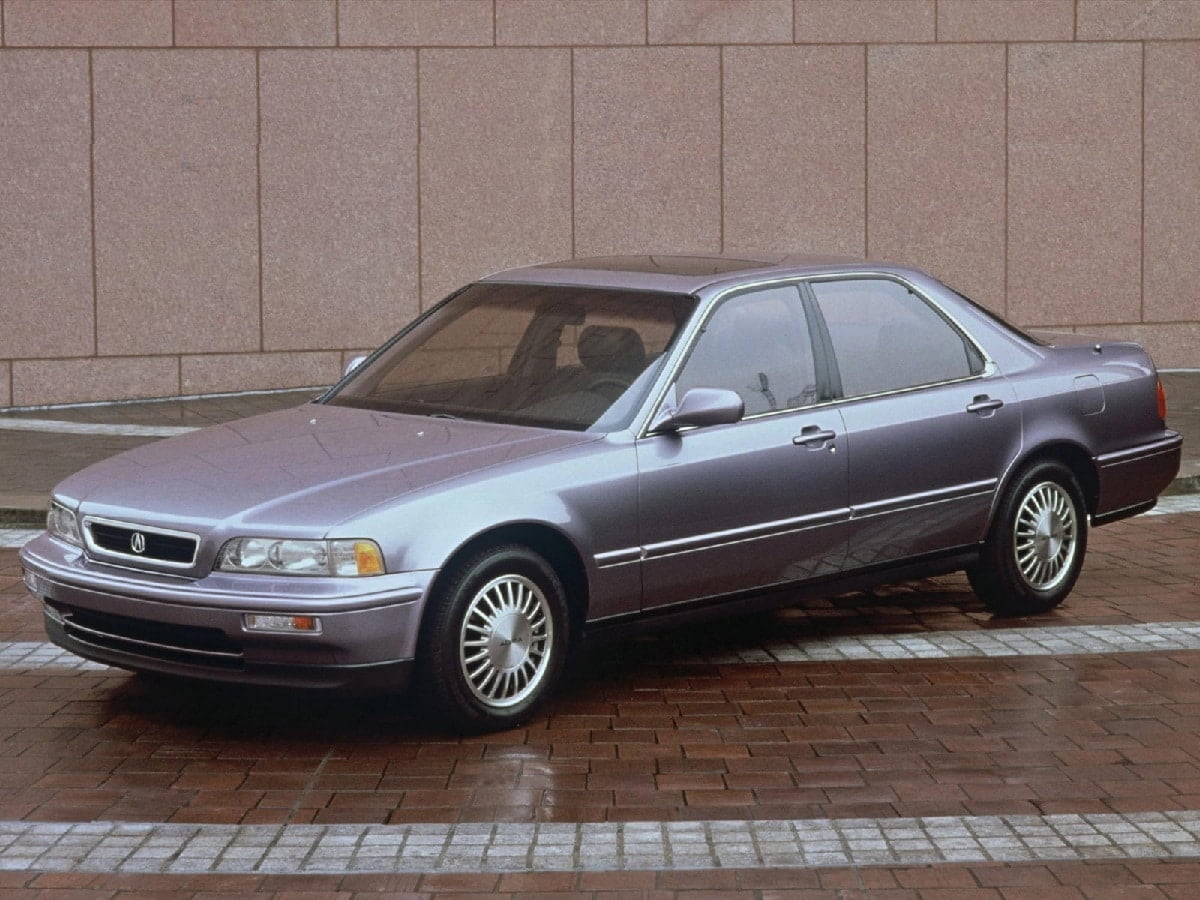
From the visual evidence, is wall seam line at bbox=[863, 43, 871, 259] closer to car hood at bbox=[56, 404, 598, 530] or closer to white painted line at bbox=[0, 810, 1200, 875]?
car hood at bbox=[56, 404, 598, 530]

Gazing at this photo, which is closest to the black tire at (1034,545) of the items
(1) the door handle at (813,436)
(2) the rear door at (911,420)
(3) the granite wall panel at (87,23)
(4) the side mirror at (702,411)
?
(2) the rear door at (911,420)

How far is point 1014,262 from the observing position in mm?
17703

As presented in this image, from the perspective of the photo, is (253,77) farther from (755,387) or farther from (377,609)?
(377,609)

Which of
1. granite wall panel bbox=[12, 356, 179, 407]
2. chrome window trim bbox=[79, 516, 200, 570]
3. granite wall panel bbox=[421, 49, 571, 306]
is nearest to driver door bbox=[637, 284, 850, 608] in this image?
chrome window trim bbox=[79, 516, 200, 570]

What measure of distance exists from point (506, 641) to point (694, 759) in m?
0.72

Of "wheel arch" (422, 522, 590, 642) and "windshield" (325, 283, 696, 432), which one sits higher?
"windshield" (325, 283, 696, 432)

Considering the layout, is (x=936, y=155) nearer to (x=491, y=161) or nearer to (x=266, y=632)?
(x=491, y=161)

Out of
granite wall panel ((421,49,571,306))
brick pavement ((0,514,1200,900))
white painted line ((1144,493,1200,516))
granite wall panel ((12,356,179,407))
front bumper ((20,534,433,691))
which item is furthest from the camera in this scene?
granite wall panel ((421,49,571,306))

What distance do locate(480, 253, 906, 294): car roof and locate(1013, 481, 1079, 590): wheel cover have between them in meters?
1.09

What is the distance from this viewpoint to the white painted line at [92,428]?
14.5m

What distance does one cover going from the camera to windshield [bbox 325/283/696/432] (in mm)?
7266

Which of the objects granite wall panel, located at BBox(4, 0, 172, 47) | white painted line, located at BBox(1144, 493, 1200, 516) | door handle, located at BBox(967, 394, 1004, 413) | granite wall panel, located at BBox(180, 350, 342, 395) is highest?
granite wall panel, located at BBox(4, 0, 172, 47)

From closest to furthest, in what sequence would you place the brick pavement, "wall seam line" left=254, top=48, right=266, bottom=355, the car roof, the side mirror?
the brick pavement, the side mirror, the car roof, "wall seam line" left=254, top=48, right=266, bottom=355

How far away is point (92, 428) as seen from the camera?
1487 cm
